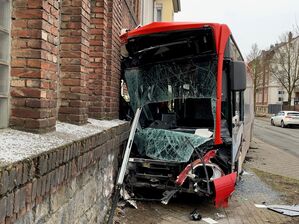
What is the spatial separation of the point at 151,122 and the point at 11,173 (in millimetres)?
5880

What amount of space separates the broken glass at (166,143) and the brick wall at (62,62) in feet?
2.33

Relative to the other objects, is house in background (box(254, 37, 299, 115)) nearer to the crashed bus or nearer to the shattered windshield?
the shattered windshield

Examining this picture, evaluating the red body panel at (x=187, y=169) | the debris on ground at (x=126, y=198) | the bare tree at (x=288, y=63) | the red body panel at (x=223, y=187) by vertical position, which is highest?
the bare tree at (x=288, y=63)

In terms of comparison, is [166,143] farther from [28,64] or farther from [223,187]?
[28,64]

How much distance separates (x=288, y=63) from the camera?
5200cm

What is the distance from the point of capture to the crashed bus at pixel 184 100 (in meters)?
6.93

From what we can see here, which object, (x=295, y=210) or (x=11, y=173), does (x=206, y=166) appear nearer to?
(x=295, y=210)

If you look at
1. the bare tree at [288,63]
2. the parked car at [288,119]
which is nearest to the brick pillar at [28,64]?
the parked car at [288,119]

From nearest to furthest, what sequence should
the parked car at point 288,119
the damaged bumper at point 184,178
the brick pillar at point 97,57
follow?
the brick pillar at point 97,57 < the damaged bumper at point 184,178 < the parked car at point 288,119

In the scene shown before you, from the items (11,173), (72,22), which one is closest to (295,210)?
(72,22)

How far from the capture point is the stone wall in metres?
2.61

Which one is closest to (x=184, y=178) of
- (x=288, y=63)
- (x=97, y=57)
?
(x=97, y=57)

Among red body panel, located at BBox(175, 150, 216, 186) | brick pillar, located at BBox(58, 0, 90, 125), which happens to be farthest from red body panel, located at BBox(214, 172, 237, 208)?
brick pillar, located at BBox(58, 0, 90, 125)

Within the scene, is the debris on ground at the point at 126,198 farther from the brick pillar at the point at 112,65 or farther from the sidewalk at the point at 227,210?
the brick pillar at the point at 112,65
